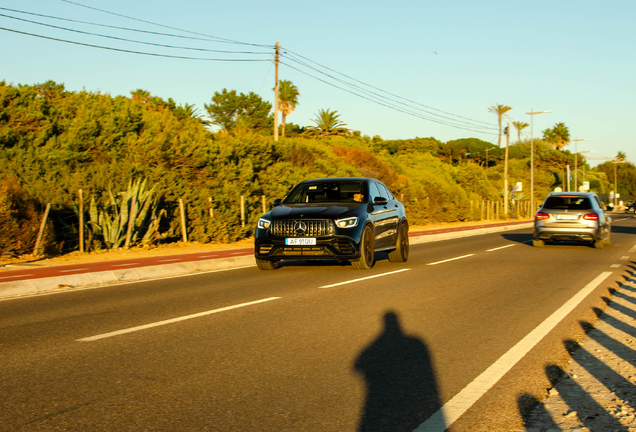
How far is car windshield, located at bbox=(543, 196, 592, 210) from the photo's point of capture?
1830 centimetres

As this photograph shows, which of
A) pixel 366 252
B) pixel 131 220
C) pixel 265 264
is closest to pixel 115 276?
pixel 265 264

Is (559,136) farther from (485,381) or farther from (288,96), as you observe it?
(485,381)

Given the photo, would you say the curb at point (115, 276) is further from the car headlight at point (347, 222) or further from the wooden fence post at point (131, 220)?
the wooden fence post at point (131, 220)

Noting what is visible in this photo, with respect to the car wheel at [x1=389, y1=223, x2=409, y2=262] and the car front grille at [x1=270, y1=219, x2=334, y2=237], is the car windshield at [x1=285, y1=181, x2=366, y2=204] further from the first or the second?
the car wheel at [x1=389, y1=223, x2=409, y2=262]

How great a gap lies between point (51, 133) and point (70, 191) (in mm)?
4101

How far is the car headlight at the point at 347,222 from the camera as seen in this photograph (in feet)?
38.1

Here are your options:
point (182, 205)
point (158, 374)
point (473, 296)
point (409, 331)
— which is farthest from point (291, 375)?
point (182, 205)

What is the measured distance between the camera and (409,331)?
661 centimetres

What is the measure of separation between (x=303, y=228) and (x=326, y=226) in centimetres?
42

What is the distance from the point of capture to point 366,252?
12.1 m

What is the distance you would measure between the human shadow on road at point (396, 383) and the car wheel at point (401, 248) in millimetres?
7701

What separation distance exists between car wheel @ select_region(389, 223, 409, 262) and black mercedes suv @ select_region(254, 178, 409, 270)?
77cm

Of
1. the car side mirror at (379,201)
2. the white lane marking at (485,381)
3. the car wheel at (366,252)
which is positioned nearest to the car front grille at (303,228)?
the car wheel at (366,252)

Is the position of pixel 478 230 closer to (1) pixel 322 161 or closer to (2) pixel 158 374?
(1) pixel 322 161
